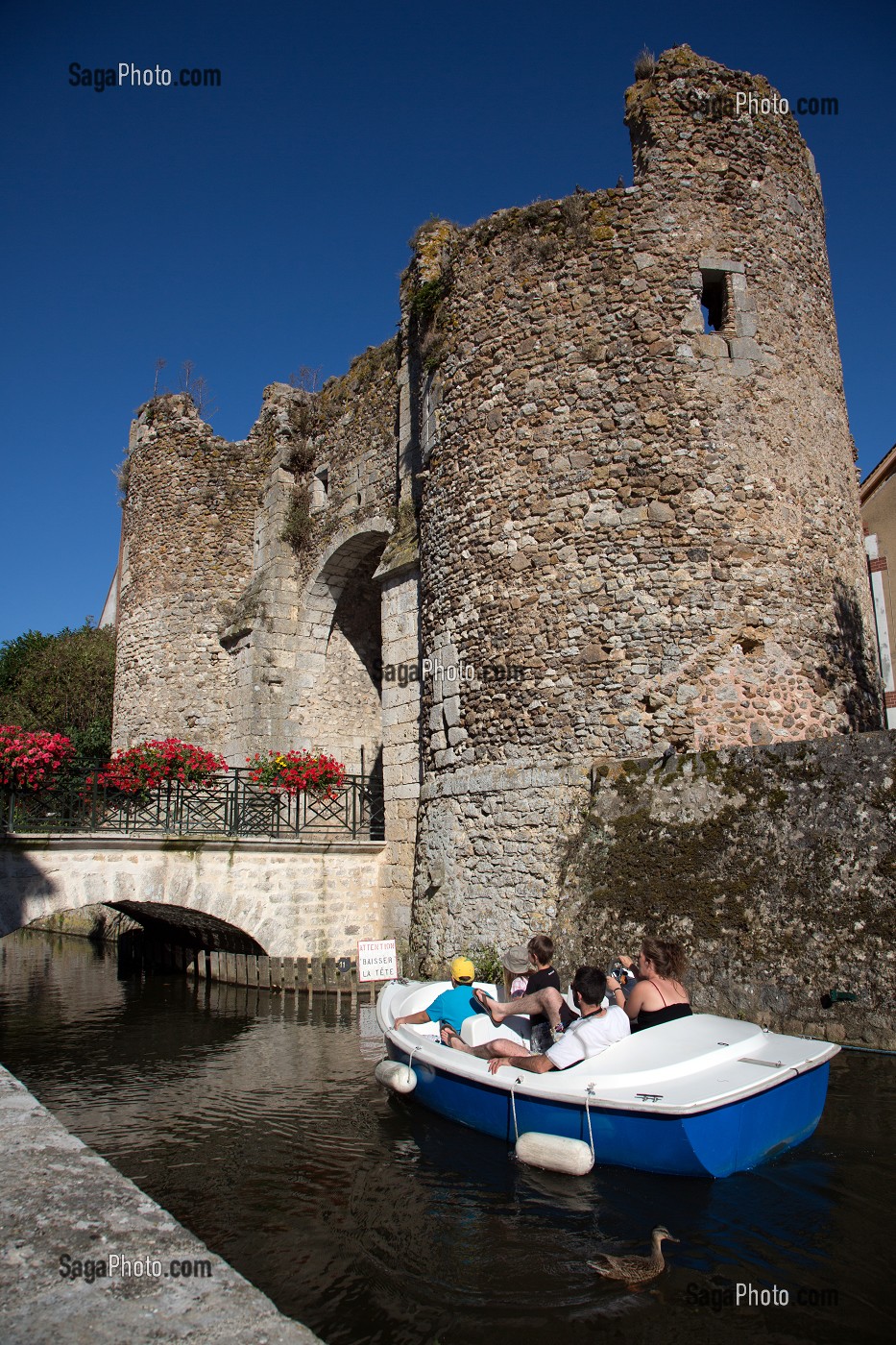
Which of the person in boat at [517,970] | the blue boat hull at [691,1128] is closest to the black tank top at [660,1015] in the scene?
the blue boat hull at [691,1128]

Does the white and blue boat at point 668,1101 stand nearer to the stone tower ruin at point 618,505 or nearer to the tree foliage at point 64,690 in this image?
the stone tower ruin at point 618,505

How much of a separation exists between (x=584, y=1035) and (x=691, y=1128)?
0.82 m

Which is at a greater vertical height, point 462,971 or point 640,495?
point 640,495

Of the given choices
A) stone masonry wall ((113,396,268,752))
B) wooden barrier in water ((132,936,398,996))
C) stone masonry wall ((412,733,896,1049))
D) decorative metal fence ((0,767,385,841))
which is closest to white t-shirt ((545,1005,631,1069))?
stone masonry wall ((412,733,896,1049))

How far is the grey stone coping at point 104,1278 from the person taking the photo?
1.71 m

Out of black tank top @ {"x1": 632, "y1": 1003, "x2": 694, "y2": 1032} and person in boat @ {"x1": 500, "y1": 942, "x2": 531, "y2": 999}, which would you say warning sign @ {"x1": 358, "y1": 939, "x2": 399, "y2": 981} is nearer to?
person in boat @ {"x1": 500, "y1": 942, "x2": 531, "y2": 999}

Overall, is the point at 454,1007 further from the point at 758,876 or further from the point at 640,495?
the point at 640,495

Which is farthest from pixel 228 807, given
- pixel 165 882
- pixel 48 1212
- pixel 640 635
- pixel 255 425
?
pixel 48 1212

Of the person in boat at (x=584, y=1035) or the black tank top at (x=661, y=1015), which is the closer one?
the person in boat at (x=584, y=1035)

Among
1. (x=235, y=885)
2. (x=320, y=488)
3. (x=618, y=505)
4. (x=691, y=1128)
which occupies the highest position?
(x=320, y=488)

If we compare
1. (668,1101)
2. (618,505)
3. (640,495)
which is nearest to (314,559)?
(618,505)

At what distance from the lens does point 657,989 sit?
5.36 metres

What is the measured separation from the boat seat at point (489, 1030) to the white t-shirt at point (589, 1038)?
2.54ft

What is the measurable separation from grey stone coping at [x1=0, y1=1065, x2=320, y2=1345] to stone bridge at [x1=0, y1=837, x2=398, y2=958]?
24.8ft
